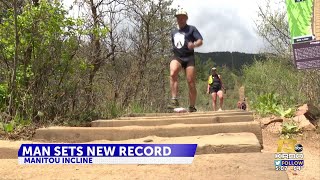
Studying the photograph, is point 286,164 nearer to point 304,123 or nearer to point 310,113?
point 304,123

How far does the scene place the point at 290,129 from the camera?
5.18 meters

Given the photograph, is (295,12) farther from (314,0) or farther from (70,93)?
(70,93)

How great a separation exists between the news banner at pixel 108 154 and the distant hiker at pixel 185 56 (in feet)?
9.29

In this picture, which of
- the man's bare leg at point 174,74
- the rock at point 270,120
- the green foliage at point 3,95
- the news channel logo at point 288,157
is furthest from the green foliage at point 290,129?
the green foliage at point 3,95

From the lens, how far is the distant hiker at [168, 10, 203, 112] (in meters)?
5.39

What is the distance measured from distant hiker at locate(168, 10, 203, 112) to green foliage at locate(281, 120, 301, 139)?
1318mm

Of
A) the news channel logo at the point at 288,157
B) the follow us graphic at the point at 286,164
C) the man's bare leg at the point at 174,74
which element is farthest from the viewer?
the man's bare leg at the point at 174,74

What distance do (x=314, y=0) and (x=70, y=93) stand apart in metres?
3.00

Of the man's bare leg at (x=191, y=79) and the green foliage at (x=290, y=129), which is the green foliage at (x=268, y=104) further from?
the man's bare leg at (x=191, y=79)

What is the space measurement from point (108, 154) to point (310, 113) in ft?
12.7

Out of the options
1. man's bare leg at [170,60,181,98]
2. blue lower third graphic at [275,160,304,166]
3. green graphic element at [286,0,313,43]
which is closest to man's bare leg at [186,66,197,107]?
man's bare leg at [170,60,181,98]

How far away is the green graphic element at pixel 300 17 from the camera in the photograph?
11.6 feet

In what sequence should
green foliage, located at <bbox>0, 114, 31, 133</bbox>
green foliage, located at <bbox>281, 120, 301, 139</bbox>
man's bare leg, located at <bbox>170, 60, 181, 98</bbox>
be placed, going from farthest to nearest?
man's bare leg, located at <bbox>170, 60, 181, 98</bbox>
green foliage, located at <bbox>281, 120, 301, 139</bbox>
green foliage, located at <bbox>0, 114, 31, 133</bbox>

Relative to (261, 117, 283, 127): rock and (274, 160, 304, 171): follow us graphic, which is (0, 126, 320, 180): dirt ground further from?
(261, 117, 283, 127): rock
